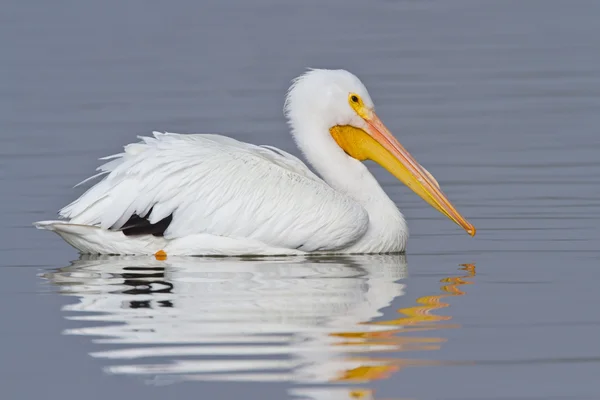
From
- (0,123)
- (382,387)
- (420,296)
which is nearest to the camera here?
(382,387)

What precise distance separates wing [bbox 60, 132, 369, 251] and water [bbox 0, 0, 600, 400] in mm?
189

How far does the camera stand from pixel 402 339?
6285mm

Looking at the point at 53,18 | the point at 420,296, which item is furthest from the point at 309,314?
the point at 53,18

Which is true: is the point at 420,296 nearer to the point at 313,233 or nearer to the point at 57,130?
the point at 313,233

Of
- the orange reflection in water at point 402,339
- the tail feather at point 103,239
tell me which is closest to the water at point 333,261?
the orange reflection in water at point 402,339

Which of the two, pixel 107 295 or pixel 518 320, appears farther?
pixel 107 295

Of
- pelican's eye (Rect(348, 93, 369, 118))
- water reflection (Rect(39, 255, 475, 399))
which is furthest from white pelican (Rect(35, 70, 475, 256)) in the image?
pelican's eye (Rect(348, 93, 369, 118))

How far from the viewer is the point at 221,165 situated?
27.3ft

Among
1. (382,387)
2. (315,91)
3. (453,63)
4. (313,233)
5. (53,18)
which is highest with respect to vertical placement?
(53,18)

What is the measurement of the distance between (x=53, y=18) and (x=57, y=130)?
36.9ft

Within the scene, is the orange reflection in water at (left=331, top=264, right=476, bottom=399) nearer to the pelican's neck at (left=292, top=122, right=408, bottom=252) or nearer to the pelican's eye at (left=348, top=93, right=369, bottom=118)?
the pelican's neck at (left=292, top=122, right=408, bottom=252)

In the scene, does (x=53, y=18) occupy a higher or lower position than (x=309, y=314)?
higher

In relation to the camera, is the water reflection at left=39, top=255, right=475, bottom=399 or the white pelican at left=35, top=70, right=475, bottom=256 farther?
the white pelican at left=35, top=70, right=475, bottom=256

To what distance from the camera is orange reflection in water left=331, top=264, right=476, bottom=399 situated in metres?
5.75
